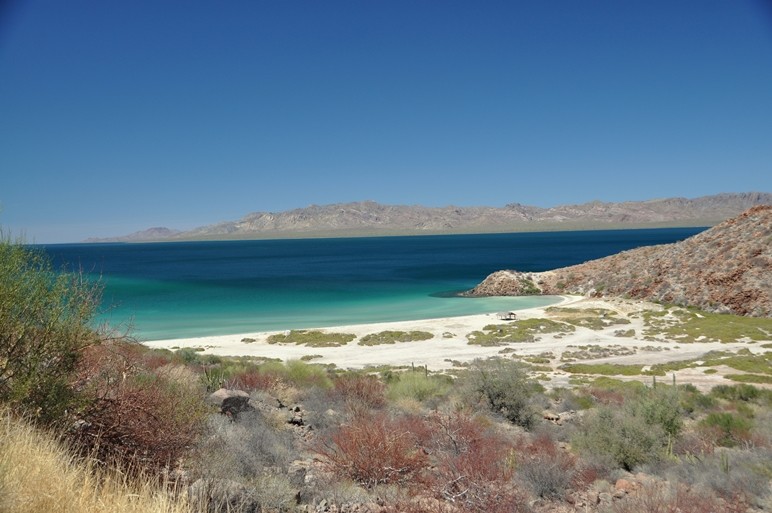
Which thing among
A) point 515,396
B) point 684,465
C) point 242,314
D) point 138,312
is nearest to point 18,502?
point 684,465

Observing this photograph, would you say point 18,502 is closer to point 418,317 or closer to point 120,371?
point 120,371

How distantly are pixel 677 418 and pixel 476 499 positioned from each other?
935 centimetres

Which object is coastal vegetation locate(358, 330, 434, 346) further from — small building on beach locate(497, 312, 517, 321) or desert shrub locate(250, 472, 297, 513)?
desert shrub locate(250, 472, 297, 513)

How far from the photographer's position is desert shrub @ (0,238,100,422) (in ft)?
22.3

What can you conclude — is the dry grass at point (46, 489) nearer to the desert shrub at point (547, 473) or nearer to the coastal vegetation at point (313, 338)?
the desert shrub at point (547, 473)

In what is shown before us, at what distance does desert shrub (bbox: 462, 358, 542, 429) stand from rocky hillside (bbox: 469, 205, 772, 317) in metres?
38.2

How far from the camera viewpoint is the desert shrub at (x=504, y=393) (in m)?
14.9

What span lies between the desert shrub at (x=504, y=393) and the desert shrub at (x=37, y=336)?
1144 cm

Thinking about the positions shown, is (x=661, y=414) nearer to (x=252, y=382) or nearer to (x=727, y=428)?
(x=727, y=428)

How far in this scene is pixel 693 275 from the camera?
51781 mm

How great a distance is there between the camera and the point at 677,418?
43.7 ft

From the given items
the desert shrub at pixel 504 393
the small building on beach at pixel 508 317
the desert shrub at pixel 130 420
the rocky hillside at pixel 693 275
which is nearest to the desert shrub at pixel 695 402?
the desert shrub at pixel 504 393

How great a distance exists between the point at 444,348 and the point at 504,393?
19.0m

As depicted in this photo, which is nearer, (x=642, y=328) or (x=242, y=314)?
(x=642, y=328)
